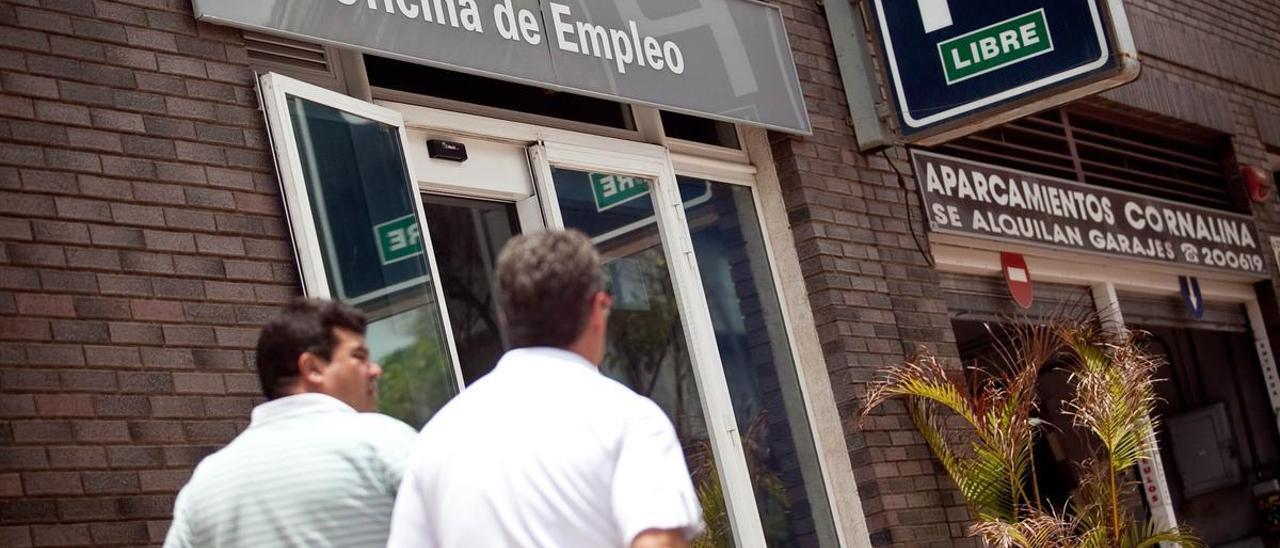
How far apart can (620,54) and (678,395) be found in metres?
1.36

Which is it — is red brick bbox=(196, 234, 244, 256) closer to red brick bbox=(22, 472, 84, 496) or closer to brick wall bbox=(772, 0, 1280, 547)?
red brick bbox=(22, 472, 84, 496)

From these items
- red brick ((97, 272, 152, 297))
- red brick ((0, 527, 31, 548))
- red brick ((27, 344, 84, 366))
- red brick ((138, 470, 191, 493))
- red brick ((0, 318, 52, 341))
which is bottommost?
red brick ((0, 527, 31, 548))

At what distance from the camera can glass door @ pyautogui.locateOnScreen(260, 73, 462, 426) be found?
5160 millimetres

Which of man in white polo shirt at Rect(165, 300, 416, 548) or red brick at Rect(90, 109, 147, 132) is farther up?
red brick at Rect(90, 109, 147, 132)

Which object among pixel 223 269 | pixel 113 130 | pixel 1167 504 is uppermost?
pixel 113 130

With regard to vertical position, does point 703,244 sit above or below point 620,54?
below

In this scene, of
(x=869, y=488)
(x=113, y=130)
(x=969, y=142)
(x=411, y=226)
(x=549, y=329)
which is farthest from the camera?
(x=969, y=142)

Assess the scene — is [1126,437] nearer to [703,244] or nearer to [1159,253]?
[703,244]

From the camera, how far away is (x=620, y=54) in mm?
6621

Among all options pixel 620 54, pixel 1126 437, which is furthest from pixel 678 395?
pixel 1126 437

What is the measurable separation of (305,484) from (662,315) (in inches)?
152

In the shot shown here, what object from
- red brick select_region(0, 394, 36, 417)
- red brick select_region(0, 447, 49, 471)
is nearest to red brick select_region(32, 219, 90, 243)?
red brick select_region(0, 394, 36, 417)

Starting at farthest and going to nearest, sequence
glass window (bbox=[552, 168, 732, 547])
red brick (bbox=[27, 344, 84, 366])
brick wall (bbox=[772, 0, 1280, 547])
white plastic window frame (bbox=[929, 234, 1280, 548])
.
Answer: white plastic window frame (bbox=[929, 234, 1280, 548]), brick wall (bbox=[772, 0, 1280, 547]), glass window (bbox=[552, 168, 732, 547]), red brick (bbox=[27, 344, 84, 366])

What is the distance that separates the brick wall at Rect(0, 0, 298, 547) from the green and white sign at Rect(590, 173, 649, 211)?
1.86 meters
